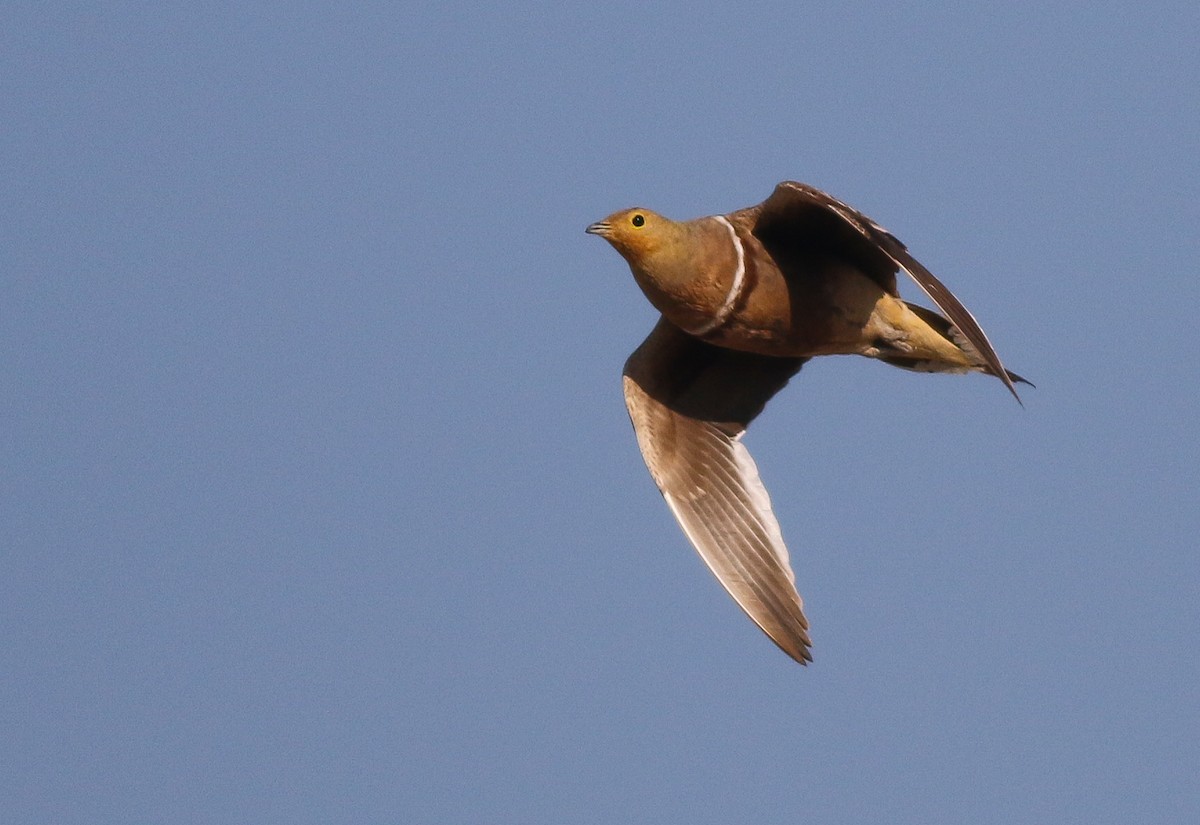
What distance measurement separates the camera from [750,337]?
10.5m

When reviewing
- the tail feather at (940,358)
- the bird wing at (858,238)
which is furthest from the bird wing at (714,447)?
the bird wing at (858,238)

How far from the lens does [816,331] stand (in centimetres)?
1061

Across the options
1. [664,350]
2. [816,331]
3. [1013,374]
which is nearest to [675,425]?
[664,350]

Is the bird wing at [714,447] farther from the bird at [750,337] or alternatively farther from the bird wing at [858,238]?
the bird wing at [858,238]

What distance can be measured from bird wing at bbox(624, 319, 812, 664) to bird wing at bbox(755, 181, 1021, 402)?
125cm

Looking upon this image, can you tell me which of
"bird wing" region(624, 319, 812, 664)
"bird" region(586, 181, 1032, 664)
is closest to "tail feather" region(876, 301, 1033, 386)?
"bird" region(586, 181, 1032, 664)

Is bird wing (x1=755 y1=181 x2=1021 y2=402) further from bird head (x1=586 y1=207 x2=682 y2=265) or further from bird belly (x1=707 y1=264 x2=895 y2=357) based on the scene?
bird head (x1=586 y1=207 x2=682 y2=265)

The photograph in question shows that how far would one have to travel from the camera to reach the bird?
33.1ft

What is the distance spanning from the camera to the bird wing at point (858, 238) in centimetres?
930

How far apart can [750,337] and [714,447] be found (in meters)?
1.23

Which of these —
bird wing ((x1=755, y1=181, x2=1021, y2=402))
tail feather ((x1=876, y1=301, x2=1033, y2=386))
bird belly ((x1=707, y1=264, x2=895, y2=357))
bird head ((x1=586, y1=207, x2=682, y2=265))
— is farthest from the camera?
tail feather ((x1=876, y1=301, x2=1033, y2=386))

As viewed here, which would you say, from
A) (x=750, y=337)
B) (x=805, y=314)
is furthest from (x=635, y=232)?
(x=805, y=314)

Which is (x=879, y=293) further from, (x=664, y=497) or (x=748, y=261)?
(x=664, y=497)

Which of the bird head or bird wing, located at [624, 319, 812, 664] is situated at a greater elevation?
the bird head
